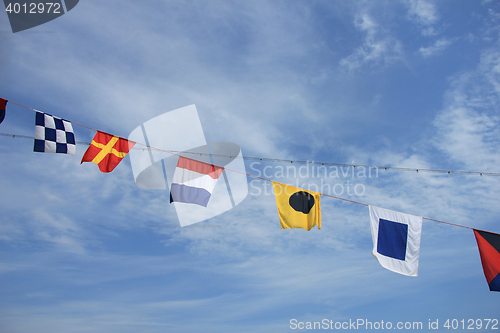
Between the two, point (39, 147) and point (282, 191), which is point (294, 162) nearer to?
point (282, 191)

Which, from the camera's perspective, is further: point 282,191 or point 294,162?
point 294,162

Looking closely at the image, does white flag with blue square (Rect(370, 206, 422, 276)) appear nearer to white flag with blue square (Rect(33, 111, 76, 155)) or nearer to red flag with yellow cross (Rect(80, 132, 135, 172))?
red flag with yellow cross (Rect(80, 132, 135, 172))

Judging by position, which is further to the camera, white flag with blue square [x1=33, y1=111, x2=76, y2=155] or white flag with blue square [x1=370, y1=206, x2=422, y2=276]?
white flag with blue square [x1=370, y1=206, x2=422, y2=276]

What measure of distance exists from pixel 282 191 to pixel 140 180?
4.36 m

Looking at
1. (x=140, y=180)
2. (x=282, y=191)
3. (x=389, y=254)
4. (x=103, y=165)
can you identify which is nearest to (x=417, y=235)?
(x=389, y=254)

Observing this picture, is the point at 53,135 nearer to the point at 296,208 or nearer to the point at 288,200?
the point at 288,200

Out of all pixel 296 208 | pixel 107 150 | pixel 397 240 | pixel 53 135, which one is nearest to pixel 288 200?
pixel 296 208

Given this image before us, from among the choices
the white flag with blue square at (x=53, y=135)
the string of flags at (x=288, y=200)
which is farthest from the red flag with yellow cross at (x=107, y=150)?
the white flag with blue square at (x=53, y=135)

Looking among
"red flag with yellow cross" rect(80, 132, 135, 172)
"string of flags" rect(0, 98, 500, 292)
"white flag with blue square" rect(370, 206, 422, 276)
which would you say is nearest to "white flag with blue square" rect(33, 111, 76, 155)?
"string of flags" rect(0, 98, 500, 292)

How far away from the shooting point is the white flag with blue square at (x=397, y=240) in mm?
8859

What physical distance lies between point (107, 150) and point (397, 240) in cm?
830

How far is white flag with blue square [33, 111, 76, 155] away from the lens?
8.67m

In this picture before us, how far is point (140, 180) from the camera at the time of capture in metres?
10.2

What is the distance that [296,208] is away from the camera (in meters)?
9.38
